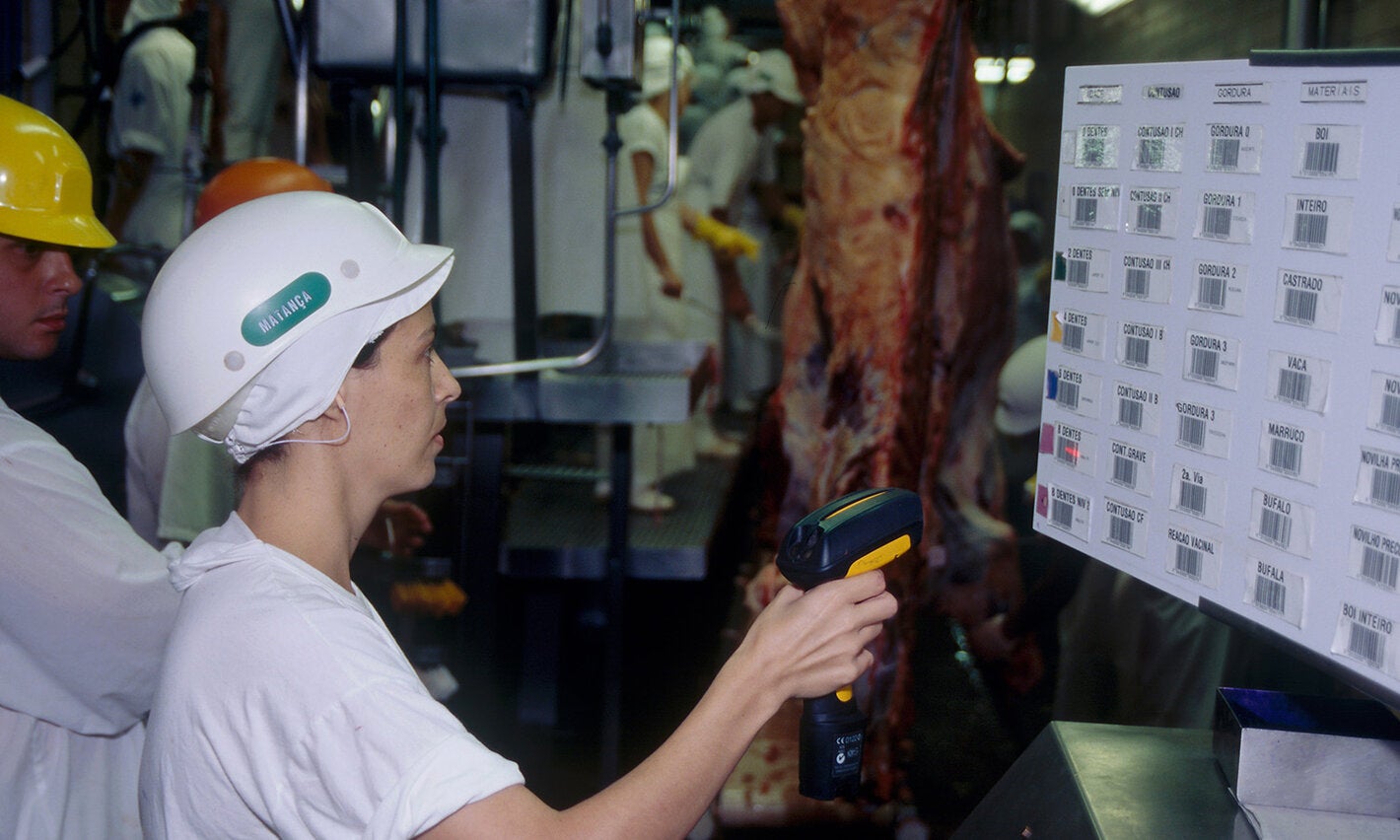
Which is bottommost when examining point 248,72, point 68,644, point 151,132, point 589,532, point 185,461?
point 589,532

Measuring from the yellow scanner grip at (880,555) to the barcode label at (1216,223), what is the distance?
0.43m

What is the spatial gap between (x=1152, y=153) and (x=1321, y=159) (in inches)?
8.8

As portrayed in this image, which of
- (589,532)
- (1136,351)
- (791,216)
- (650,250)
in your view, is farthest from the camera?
(791,216)

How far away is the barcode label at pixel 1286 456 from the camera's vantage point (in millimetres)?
1022

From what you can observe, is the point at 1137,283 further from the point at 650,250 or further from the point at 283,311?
the point at 650,250

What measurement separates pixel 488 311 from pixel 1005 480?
5.50 ft

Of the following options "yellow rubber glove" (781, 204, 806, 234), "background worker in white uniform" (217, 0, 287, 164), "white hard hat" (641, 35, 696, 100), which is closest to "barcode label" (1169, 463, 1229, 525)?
"yellow rubber glove" (781, 204, 806, 234)

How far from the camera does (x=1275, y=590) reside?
106 cm

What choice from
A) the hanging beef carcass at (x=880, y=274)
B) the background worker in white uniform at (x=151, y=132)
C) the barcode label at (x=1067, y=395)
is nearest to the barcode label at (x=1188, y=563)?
→ the barcode label at (x=1067, y=395)

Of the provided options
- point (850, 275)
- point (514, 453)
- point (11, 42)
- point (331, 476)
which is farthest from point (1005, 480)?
point (11, 42)

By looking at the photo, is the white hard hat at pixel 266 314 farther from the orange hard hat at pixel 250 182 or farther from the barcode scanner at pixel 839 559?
the orange hard hat at pixel 250 182

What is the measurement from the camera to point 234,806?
1080 millimetres

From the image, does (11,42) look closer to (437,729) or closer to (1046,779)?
(437,729)

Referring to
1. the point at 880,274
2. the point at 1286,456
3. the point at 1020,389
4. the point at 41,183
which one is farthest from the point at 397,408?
the point at 1020,389
